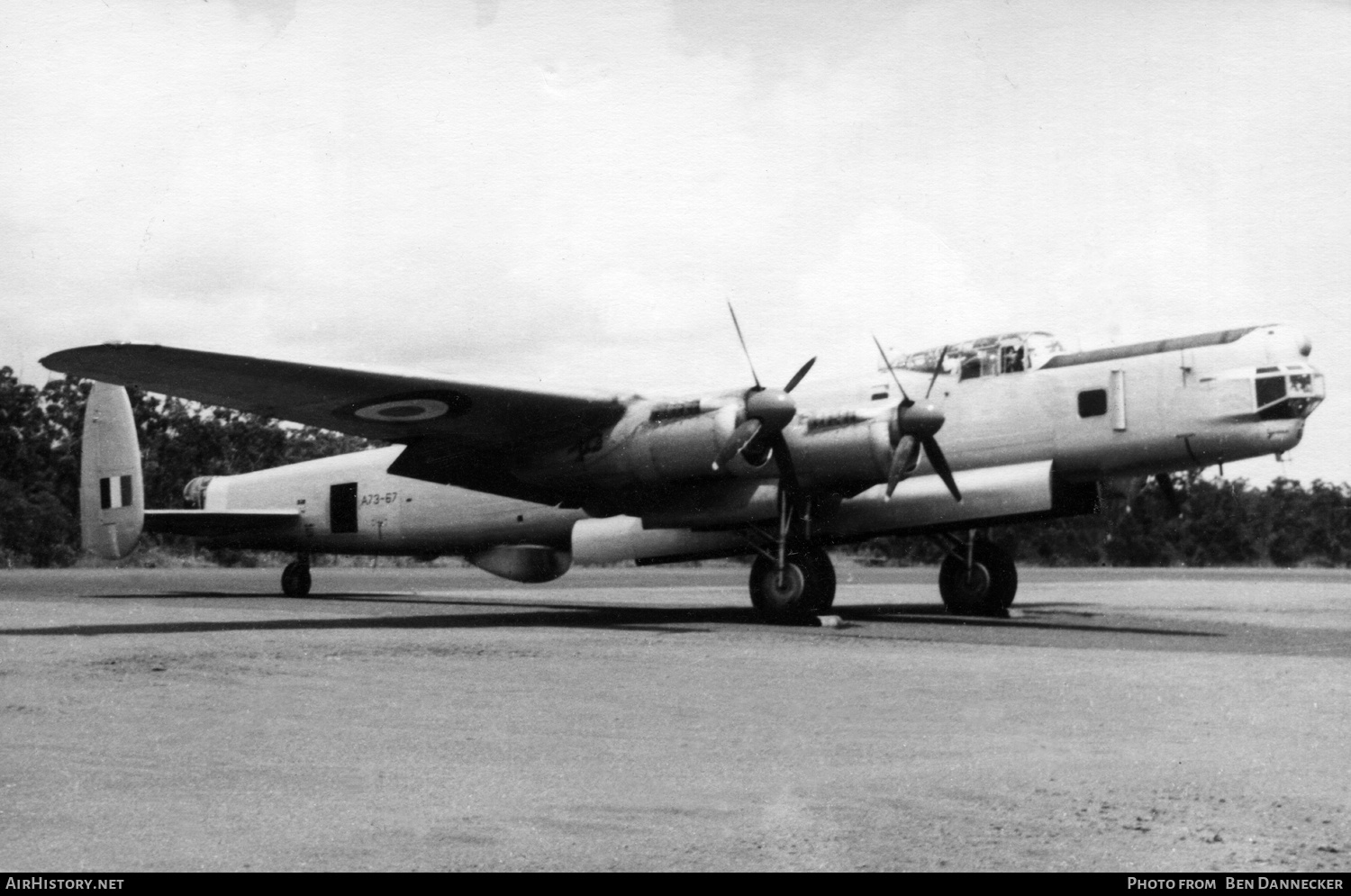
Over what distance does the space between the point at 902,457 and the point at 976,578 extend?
4256 mm

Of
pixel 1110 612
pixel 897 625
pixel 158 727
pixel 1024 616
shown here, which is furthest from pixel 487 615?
pixel 158 727

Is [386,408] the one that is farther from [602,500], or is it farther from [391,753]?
[391,753]

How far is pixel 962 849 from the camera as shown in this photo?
15.3 feet

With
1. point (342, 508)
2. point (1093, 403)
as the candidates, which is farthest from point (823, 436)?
point (342, 508)

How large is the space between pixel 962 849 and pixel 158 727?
15.3 feet

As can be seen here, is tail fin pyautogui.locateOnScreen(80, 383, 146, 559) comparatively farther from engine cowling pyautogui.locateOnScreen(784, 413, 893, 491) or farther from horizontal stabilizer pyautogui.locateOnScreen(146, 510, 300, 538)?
engine cowling pyautogui.locateOnScreen(784, 413, 893, 491)

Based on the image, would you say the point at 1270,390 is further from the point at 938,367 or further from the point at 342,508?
the point at 342,508

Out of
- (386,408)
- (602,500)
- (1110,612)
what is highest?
(386,408)

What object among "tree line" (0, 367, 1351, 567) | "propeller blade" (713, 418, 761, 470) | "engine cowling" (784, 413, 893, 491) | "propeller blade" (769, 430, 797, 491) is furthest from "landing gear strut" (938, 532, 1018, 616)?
"tree line" (0, 367, 1351, 567)

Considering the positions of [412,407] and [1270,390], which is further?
[412,407]

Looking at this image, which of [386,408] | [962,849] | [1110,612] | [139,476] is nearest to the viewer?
[962,849]

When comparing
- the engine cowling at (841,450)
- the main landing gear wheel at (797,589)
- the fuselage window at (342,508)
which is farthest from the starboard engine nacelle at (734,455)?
the fuselage window at (342,508)

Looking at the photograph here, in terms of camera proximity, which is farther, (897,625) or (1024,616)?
(1024,616)

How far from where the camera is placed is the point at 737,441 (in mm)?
15070
